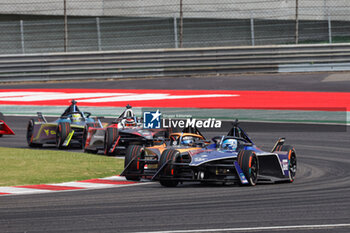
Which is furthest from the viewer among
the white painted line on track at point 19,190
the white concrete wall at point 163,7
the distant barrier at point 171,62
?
the white concrete wall at point 163,7

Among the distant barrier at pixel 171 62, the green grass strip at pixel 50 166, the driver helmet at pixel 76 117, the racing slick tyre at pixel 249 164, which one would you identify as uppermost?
the distant barrier at pixel 171 62

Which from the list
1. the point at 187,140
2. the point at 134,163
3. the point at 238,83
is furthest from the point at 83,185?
the point at 238,83

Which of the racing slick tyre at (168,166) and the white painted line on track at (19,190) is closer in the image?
the white painted line on track at (19,190)

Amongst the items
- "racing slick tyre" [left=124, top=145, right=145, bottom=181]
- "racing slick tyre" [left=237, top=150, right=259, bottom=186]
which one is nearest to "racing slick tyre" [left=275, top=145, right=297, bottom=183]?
"racing slick tyre" [left=237, top=150, right=259, bottom=186]

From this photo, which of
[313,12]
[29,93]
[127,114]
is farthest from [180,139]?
[313,12]

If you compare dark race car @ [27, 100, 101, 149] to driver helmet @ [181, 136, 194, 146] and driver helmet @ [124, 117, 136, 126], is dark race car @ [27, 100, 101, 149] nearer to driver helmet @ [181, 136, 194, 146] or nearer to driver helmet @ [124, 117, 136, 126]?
driver helmet @ [124, 117, 136, 126]

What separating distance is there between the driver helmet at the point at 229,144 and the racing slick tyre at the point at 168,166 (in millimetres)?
843

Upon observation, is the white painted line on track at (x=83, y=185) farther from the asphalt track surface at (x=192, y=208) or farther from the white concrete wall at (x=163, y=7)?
the white concrete wall at (x=163, y=7)

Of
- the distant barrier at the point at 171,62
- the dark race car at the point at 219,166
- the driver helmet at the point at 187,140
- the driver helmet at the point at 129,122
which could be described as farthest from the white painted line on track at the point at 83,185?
the distant barrier at the point at 171,62

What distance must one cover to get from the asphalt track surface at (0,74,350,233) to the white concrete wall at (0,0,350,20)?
16.5m

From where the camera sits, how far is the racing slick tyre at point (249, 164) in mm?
10445

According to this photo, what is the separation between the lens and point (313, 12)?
90.6ft

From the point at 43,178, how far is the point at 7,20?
20.3 m

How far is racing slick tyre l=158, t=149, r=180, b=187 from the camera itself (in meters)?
10.6
